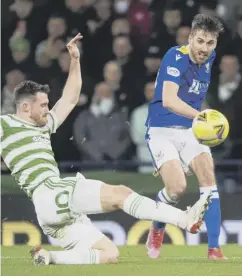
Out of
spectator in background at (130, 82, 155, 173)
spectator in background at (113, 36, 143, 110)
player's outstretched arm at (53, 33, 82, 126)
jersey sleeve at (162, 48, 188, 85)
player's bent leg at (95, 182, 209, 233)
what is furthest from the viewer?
spectator in background at (113, 36, 143, 110)

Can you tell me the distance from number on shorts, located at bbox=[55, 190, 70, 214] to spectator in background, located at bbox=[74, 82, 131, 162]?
4.00 meters

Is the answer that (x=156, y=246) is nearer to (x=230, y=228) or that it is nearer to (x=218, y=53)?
(x=230, y=228)

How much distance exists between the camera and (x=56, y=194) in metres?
8.42

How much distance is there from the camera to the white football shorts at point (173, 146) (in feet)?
31.6

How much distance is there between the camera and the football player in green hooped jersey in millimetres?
8250

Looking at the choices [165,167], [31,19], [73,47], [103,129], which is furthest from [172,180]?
[31,19]

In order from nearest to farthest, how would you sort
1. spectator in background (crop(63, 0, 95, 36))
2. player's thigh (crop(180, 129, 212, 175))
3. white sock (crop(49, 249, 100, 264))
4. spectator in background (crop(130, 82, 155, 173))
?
white sock (crop(49, 249, 100, 264)) → player's thigh (crop(180, 129, 212, 175)) → spectator in background (crop(130, 82, 155, 173)) → spectator in background (crop(63, 0, 95, 36))

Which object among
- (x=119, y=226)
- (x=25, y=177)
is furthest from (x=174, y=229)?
(x=25, y=177)

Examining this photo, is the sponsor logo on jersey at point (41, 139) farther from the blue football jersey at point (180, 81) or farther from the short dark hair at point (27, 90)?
the blue football jersey at point (180, 81)

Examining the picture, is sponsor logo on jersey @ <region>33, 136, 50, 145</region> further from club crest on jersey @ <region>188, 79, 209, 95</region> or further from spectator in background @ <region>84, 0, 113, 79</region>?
spectator in background @ <region>84, 0, 113, 79</region>

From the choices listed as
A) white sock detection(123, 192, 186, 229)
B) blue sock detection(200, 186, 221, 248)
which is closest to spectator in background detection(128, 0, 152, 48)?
blue sock detection(200, 186, 221, 248)

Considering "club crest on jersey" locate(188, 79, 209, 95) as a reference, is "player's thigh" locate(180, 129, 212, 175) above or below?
below

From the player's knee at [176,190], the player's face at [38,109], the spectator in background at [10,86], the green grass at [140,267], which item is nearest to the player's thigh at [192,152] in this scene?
the player's knee at [176,190]

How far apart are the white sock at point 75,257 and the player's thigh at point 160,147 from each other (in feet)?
4.59
